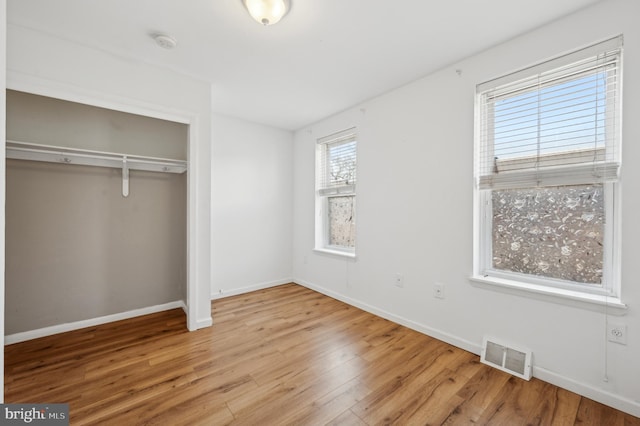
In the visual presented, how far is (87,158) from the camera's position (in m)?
2.55

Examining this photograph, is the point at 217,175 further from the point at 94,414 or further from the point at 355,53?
the point at 94,414

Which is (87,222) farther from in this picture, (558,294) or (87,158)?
(558,294)

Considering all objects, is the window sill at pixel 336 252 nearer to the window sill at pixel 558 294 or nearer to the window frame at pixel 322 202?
the window frame at pixel 322 202

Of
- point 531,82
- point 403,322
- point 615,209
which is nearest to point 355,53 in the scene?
point 531,82

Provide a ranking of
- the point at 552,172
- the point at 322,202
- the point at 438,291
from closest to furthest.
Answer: the point at 552,172 → the point at 438,291 → the point at 322,202

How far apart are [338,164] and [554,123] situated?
2317 millimetres

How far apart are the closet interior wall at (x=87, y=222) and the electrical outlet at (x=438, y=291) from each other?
282cm

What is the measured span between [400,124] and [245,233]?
98.3 inches

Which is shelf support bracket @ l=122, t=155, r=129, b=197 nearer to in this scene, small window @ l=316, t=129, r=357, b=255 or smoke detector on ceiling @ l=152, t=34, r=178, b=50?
smoke detector on ceiling @ l=152, t=34, r=178, b=50

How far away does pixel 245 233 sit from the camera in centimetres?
388

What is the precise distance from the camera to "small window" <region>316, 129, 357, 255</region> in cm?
358

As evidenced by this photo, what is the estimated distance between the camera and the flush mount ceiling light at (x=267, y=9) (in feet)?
5.36

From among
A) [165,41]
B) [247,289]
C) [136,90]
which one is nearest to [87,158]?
[136,90]

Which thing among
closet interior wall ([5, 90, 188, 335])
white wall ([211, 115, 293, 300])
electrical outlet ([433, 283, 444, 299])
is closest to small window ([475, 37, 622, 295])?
electrical outlet ([433, 283, 444, 299])
